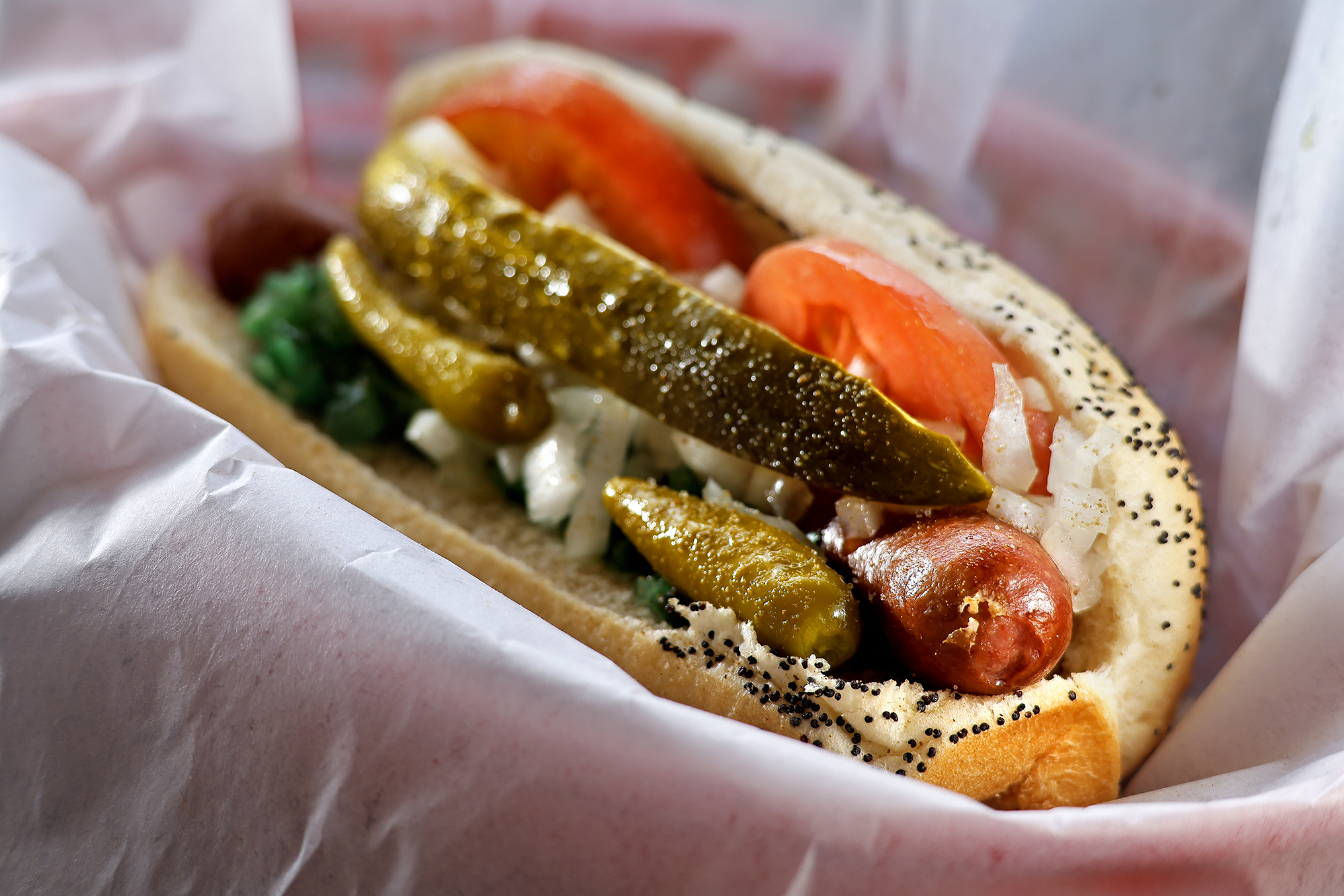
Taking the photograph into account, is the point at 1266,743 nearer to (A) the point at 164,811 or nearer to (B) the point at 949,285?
(B) the point at 949,285

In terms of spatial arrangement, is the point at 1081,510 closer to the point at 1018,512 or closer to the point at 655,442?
the point at 1018,512

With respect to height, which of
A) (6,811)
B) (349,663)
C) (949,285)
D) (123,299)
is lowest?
(6,811)

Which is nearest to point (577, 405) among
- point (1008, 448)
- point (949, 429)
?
point (949, 429)

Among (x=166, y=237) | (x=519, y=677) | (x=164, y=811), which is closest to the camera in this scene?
(x=519, y=677)

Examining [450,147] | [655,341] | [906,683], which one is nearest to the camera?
[906,683]

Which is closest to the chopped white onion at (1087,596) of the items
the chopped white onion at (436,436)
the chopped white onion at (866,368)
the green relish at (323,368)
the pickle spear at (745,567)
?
the pickle spear at (745,567)

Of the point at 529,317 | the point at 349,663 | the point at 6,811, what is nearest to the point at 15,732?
the point at 6,811

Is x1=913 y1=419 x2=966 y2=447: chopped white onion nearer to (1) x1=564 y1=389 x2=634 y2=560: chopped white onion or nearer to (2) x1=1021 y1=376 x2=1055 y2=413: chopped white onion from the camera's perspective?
(2) x1=1021 y1=376 x2=1055 y2=413: chopped white onion
